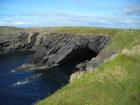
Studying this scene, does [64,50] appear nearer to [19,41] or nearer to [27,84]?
[27,84]

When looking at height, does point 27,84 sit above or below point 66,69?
above

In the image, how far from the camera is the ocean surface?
2462 inches

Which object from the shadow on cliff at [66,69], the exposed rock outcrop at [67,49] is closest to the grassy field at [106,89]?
the shadow on cliff at [66,69]

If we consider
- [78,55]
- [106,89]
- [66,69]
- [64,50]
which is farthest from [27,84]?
[78,55]

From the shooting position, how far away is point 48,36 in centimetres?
15450

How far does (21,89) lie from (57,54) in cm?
5074

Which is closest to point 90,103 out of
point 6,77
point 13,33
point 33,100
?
point 33,100

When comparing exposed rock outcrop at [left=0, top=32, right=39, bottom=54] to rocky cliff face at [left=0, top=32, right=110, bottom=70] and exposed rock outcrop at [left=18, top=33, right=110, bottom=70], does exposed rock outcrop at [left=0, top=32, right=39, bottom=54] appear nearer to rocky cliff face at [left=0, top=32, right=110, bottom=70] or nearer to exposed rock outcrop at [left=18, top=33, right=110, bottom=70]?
rocky cliff face at [left=0, top=32, right=110, bottom=70]

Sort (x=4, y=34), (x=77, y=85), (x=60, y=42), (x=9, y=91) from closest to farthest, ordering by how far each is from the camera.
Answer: (x=77, y=85), (x=9, y=91), (x=60, y=42), (x=4, y=34)

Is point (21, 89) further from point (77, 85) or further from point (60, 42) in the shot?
point (60, 42)

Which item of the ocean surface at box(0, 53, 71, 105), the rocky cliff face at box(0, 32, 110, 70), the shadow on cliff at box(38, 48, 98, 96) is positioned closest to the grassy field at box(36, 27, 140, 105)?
the ocean surface at box(0, 53, 71, 105)

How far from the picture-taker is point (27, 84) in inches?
3027

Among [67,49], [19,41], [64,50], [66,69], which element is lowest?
[66,69]

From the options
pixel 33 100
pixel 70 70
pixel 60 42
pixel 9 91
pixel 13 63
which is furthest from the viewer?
pixel 60 42
